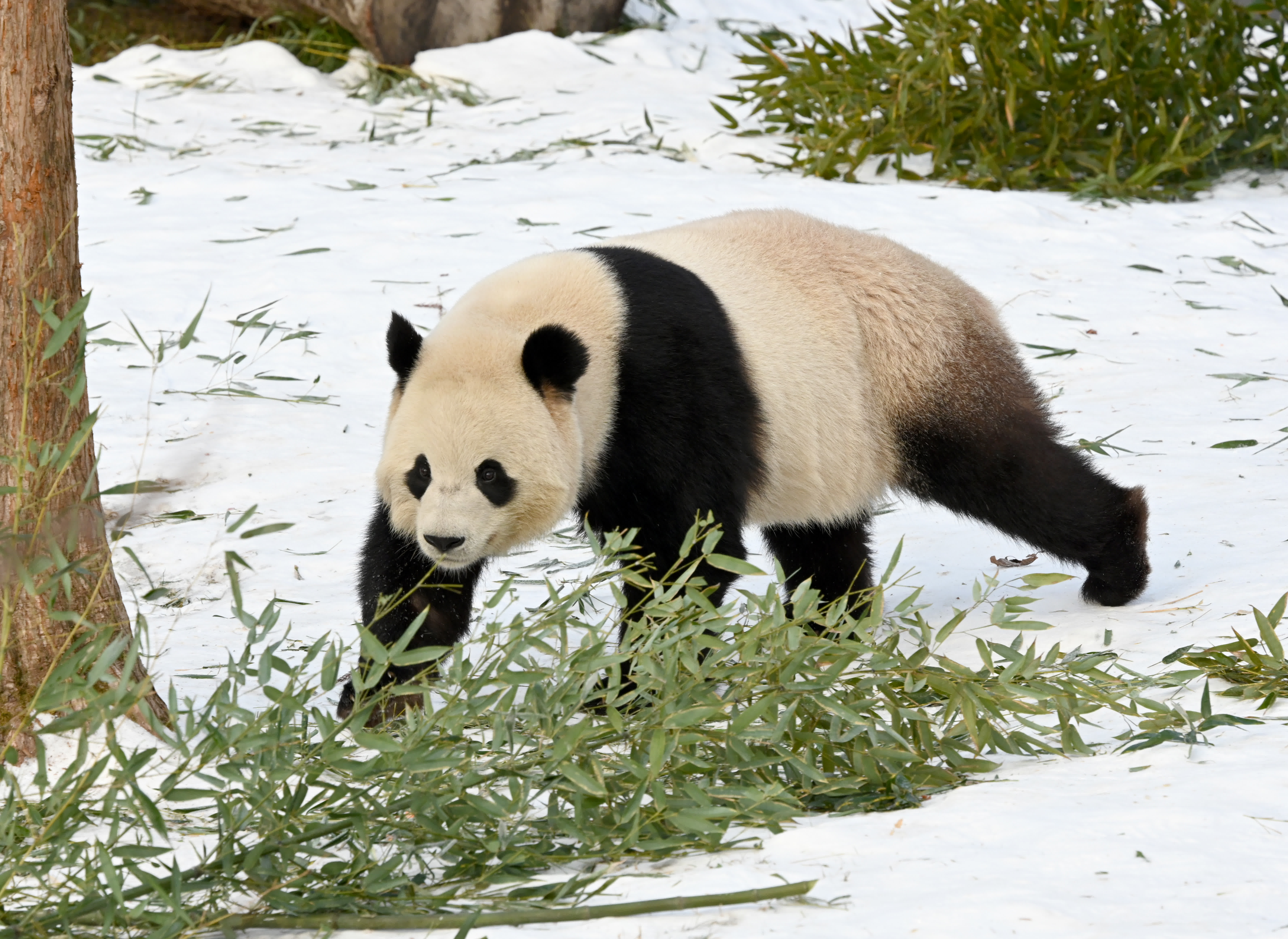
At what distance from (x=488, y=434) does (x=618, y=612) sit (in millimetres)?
1063

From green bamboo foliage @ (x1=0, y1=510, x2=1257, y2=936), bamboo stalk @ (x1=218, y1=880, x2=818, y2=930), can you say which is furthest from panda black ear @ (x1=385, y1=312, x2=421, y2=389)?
bamboo stalk @ (x1=218, y1=880, x2=818, y2=930)

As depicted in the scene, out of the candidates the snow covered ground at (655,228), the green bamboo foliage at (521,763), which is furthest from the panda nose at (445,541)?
the snow covered ground at (655,228)

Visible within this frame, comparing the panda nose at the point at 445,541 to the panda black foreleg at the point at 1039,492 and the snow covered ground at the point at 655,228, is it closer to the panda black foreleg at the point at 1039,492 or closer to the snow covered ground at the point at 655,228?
the snow covered ground at the point at 655,228

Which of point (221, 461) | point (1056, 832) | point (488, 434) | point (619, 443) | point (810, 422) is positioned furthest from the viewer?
point (221, 461)

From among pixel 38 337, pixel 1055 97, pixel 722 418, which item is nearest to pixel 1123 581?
pixel 722 418

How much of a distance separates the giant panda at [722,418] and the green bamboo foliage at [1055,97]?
3.64 m

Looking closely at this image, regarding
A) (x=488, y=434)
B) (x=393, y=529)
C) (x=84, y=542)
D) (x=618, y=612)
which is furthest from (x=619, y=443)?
(x=84, y=542)

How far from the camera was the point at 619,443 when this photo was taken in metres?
3.08

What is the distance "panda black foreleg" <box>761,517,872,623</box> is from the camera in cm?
396

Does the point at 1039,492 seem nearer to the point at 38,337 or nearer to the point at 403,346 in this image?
the point at 403,346

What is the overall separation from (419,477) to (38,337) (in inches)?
34.5

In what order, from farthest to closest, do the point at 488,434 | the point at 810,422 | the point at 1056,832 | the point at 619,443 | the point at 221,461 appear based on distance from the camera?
1. the point at 221,461
2. the point at 810,422
3. the point at 619,443
4. the point at 488,434
5. the point at 1056,832

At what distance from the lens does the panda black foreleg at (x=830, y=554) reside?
3.96 m

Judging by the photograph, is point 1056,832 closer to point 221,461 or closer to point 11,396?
point 11,396
